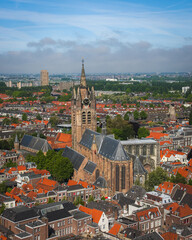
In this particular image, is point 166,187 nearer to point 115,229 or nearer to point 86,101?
point 115,229

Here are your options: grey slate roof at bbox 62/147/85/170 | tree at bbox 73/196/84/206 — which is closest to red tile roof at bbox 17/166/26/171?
grey slate roof at bbox 62/147/85/170

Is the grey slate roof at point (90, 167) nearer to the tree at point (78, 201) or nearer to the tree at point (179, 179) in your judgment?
the tree at point (78, 201)

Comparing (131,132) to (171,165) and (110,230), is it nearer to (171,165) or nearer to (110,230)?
(171,165)

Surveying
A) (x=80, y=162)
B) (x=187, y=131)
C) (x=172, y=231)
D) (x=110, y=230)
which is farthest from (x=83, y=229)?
(x=187, y=131)

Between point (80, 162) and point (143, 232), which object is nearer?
point (143, 232)

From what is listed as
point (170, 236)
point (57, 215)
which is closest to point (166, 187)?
point (170, 236)

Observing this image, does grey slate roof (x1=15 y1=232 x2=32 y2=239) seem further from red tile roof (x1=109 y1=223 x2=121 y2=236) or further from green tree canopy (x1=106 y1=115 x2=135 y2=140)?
green tree canopy (x1=106 y1=115 x2=135 y2=140)
